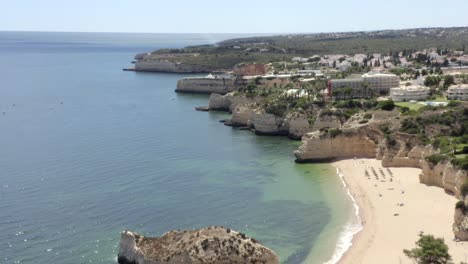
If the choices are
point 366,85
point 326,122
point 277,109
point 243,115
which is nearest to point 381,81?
point 366,85

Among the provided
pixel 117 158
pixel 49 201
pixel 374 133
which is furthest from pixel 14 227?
pixel 374 133

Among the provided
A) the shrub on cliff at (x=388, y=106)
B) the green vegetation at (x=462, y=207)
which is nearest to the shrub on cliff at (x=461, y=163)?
the green vegetation at (x=462, y=207)

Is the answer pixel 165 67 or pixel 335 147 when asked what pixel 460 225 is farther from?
pixel 165 67

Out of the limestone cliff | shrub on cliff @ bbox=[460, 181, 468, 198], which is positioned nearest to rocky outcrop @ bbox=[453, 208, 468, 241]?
the limestone cliff

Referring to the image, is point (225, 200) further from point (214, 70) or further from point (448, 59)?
point (214, 70)

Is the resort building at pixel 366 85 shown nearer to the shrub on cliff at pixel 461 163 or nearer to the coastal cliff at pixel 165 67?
the shrub on cliff at pixel 461 163
